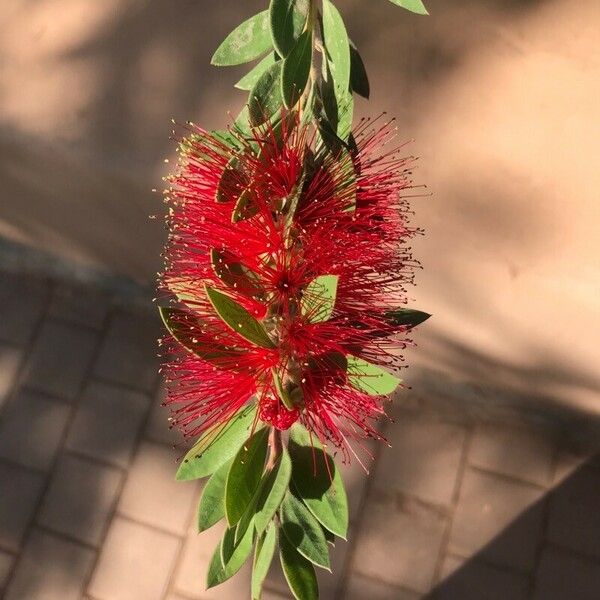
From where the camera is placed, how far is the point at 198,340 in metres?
0.86

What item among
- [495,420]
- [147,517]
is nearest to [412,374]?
[495,420]

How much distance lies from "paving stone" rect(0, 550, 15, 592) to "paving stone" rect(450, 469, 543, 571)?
1.33 metres

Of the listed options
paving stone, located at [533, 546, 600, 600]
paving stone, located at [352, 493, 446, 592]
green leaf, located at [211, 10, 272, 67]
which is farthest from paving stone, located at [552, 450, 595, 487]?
green leaf, located at [211, 10, 272, 67]

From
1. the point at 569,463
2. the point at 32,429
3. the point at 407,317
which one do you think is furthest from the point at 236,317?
the point at 32,429

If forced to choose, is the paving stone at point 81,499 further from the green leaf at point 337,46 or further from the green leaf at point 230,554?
the green leaf at point 337,46

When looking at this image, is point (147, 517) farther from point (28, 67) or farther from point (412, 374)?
point (28, 67)

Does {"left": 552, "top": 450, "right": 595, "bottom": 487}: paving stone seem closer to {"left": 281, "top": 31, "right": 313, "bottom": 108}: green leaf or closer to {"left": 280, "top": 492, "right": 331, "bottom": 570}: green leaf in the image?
{"left": 280, "top": 492, "right": 331, "bottom": 570}: green leaf

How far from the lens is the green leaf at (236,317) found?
0.77 meters

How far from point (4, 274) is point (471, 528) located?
176cm

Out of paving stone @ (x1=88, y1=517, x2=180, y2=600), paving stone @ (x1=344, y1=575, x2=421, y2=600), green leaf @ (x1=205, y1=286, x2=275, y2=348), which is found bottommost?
paving stone @ (x1=88, y1=517, x2=180, y2=600)

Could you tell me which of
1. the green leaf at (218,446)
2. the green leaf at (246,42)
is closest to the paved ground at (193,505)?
the green leaf at (218,446)

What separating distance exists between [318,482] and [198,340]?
11.6 inches

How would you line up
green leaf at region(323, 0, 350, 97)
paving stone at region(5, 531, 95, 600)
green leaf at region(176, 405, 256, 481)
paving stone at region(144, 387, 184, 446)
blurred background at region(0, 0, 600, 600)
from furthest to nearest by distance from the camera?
paving stone at region(144, 387, 184, 446) → paving stone at region(5, 531, 95, 600) → blurred background at region(0, 0, 600, 600) → green leaf at region(176, 405, 256, 481) → green leaf at region(323, 0, 350, 97)

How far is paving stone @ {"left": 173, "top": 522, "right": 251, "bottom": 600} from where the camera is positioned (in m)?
2.28
